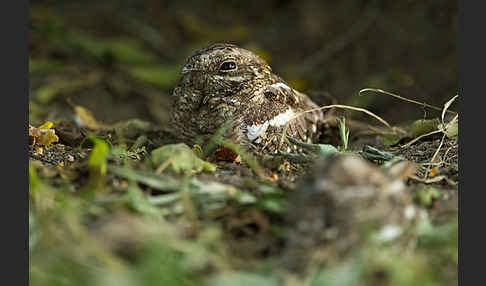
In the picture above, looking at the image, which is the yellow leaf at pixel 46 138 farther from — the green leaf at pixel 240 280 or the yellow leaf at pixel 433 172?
the yellow leaf at pixel 433 172

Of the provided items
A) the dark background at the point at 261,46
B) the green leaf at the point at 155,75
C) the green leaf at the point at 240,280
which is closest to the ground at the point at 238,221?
the green leaf at the point at 240,280

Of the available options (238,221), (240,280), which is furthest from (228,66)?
(240,280)

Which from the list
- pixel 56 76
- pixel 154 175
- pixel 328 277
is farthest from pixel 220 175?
pixel 56 76

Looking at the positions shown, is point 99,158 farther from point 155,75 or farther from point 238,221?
point 155,75

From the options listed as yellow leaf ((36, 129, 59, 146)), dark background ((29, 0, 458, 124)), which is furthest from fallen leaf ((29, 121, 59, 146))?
dark background ((29, 0, 458, 124))

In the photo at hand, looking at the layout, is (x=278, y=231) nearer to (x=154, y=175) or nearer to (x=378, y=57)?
(x=154, y=175)

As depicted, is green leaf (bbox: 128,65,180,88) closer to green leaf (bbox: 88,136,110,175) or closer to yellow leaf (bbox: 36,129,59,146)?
yellow leaf (bbox: 36,129,59,146)
